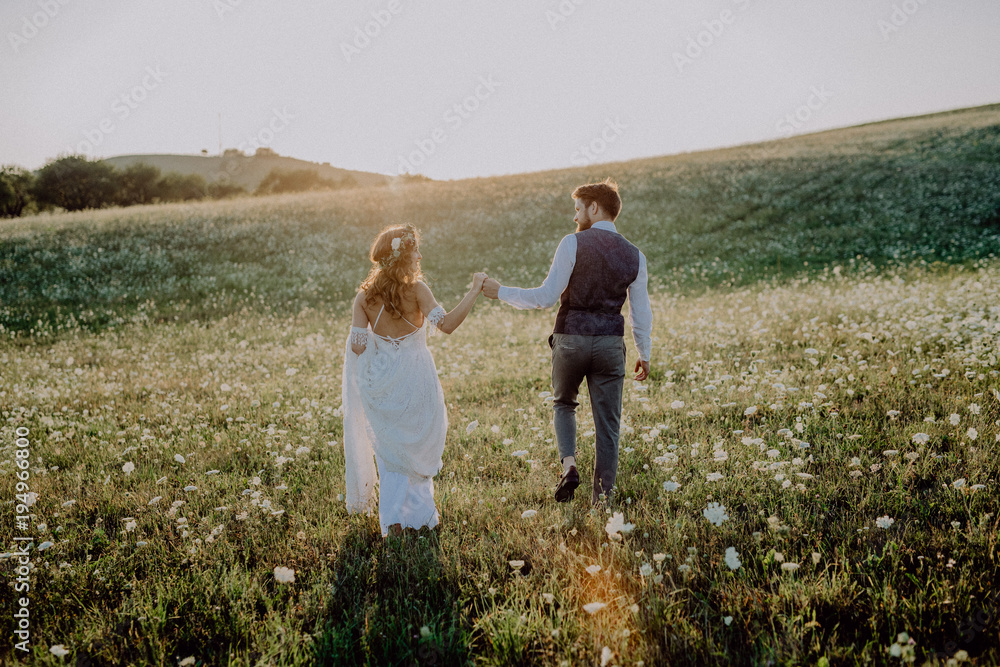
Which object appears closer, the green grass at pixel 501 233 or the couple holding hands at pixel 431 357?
the couple holding hands at pixel 431 357

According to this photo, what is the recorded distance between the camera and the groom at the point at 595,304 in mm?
4418

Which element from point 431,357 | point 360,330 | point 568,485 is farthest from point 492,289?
point 568,485

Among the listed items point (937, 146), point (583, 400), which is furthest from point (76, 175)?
point (937, 146)

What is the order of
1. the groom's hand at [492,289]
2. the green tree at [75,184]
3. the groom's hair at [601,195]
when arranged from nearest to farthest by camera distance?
the groom's hair at [601,195], the groom's hand at [492,289], the green tree at [75,184]

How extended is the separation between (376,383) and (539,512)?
1.83 metres

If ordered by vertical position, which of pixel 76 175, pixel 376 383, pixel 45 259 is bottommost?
pixel 376 383

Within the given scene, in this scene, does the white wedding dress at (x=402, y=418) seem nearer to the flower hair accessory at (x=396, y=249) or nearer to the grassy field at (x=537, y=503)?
the grassy field at (x=537, y=503)

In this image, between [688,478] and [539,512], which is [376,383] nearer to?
[539,512]

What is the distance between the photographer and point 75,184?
54375mm

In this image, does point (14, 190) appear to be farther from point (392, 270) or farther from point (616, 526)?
point (616, 526)

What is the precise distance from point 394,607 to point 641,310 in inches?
124

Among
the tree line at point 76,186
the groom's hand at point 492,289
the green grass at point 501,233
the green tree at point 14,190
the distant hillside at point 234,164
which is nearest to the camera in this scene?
the groom's hand at point 492,289

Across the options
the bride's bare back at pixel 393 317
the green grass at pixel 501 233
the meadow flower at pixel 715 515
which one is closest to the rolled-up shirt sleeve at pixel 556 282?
the bride's bare back at pixel 393 317

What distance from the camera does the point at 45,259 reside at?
2336 centimetres
